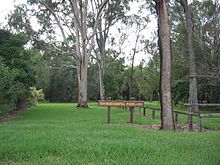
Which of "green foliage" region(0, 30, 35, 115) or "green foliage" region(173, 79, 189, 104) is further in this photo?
"green foliage" region(173, 79, 189, 104)

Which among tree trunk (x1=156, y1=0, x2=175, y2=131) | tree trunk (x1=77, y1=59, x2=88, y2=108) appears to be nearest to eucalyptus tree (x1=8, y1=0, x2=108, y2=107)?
tree trunk (x1=77, y1=59, x2=88, y2=108)

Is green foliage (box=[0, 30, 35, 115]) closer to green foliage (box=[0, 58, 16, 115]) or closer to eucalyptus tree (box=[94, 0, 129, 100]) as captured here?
green foliage (box=[0, 58, 16, 115])

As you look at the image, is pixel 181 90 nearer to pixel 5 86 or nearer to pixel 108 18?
pixel 108 18

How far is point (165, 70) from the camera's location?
1338 centimetres

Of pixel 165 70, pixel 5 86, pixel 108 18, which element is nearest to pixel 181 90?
pixel 108 18

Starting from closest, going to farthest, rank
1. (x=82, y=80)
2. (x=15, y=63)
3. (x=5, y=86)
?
(x=5, y=86)
(x=15, y=63)
(x=82, y=80)

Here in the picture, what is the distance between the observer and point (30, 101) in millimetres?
38906

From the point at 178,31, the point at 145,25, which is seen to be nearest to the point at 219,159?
the point at 178,31

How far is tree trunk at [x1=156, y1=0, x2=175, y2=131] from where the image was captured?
13.3 m

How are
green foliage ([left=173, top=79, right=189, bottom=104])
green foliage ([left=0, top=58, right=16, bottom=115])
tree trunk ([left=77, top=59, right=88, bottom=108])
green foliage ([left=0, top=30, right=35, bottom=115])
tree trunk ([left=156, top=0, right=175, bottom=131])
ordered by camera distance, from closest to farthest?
tree trunk ([left=156, top=0, right=175, bottom=131]), green foliage ([left=0, top=58, right=16, bottom=115]), green foliage ([left=0, top=30, right=35, bottom=115]), tree trunk ([left=77, top=59, right=88, bottom=108]), green foliage ([left=173, top=79, right=189, bottom=104])

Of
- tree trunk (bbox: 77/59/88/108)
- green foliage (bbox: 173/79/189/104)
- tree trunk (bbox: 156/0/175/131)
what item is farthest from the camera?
green foliage (bbox: 173/79/189/104)

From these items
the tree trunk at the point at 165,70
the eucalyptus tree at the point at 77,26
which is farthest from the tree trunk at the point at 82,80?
the tree trunk at the point at 165,70

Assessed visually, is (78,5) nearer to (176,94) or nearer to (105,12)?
(105,12)

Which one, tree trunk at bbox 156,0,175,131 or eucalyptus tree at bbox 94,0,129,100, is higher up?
eucalyptus tree at bbox 94,0,129,100
